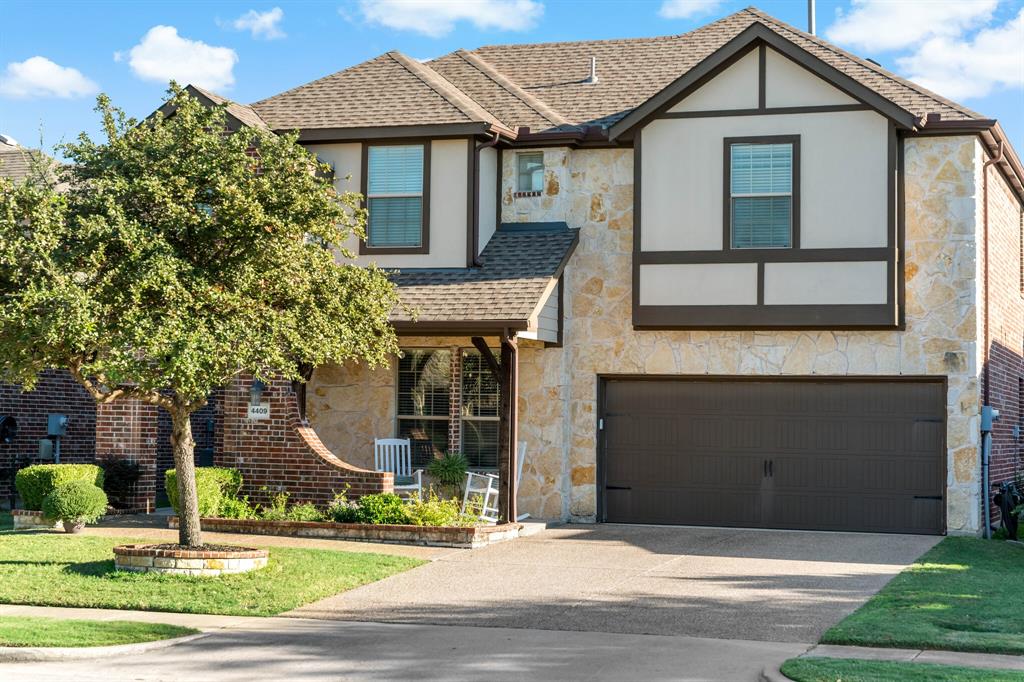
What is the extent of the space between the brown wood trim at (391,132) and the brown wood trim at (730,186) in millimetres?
3397

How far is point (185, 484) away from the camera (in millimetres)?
13438

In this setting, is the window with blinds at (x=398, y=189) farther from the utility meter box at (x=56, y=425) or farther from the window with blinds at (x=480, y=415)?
the utility meter box at (x=56, y=425)

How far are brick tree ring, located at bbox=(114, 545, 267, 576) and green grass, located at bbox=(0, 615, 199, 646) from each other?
6.76 feet

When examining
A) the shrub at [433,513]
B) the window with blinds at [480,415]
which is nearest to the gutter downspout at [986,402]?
the window with blinds at [480,415]

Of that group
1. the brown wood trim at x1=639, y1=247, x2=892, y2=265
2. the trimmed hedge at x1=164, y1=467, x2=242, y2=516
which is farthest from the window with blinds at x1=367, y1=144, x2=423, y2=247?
the trimmed hedge at x1=164, y1=467, x2=242, y2=516

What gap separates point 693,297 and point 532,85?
5.54 m

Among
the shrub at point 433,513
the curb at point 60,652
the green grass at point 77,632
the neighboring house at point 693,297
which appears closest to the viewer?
the curb at point 60,652

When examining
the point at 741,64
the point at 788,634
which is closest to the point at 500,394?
the point at 741,64

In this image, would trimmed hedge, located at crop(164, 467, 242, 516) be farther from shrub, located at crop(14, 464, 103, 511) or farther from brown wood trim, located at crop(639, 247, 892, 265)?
brown wood trim, located at crop(639, 247, 892, 265)

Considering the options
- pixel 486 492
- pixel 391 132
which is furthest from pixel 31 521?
pixel 391 132

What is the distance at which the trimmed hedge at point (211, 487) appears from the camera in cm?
1670

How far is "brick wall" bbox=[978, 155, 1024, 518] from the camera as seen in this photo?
18.3 metres

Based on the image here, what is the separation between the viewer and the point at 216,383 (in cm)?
1280

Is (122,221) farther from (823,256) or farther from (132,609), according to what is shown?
(823,256)
